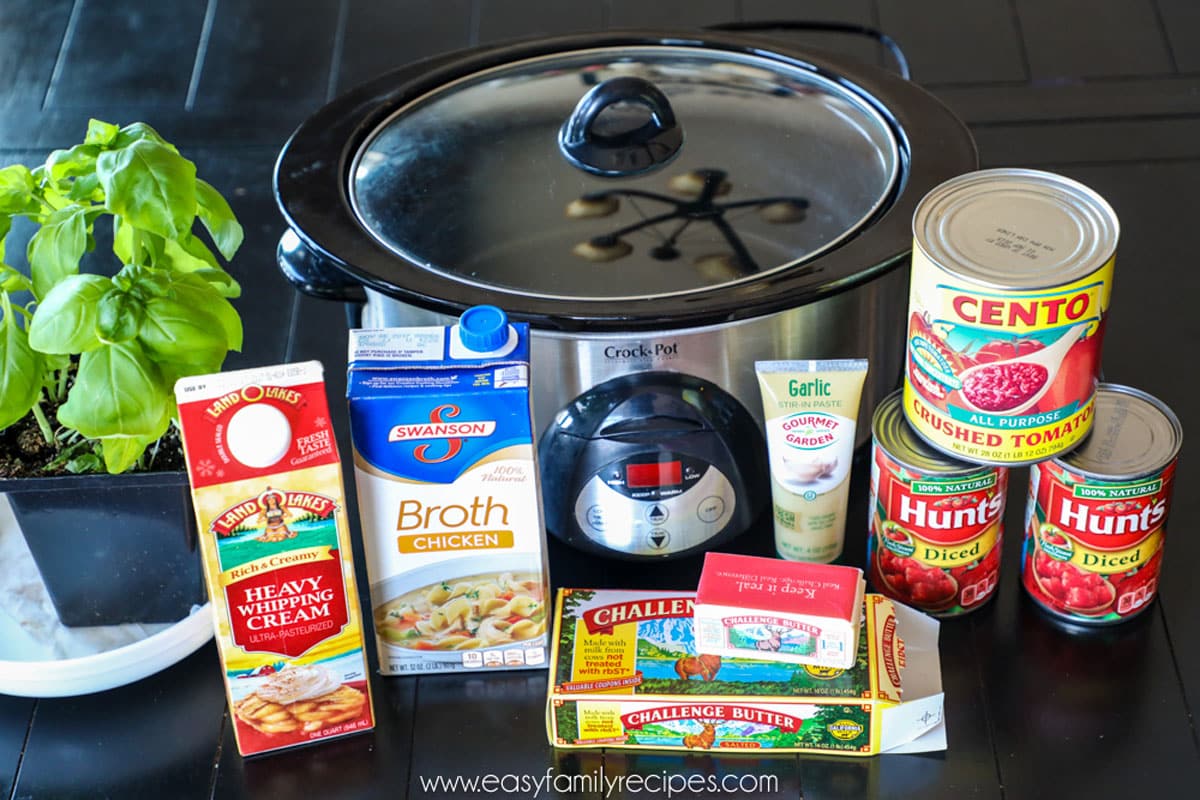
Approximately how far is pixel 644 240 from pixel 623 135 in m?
0.11

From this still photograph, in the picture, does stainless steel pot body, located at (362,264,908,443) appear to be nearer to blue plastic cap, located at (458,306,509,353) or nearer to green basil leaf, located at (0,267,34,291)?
blue plastic cap, located at (458,306,509,353)

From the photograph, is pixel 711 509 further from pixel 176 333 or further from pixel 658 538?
pixel 176 333

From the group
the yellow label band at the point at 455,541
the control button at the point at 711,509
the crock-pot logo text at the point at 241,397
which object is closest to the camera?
the crock-pot logo text at the point at 241,397

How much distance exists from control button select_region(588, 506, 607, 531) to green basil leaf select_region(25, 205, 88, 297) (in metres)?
0.42

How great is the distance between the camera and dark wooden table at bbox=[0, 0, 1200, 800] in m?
1.12

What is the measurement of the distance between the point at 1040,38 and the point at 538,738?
120 centimetres

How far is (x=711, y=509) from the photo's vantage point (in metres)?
1.21

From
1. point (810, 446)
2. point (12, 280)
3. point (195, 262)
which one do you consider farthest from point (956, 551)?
point (12, 280)

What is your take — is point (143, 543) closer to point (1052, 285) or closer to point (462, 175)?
point (462, 175)

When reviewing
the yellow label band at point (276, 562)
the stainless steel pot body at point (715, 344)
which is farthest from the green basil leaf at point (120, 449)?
the stainless steel pot body at point (715, 344)

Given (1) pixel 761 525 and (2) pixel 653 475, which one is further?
(1) pixel 761 525

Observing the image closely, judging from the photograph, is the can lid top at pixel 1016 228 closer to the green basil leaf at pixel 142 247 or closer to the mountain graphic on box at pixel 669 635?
the mountain graphic on box at pixel 669 635

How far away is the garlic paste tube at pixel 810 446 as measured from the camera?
1.13 m

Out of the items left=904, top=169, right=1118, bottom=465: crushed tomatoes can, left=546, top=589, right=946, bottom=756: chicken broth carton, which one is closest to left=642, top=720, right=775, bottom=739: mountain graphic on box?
left=546, top=589, right=946, bottom=756: chicken broth carton
